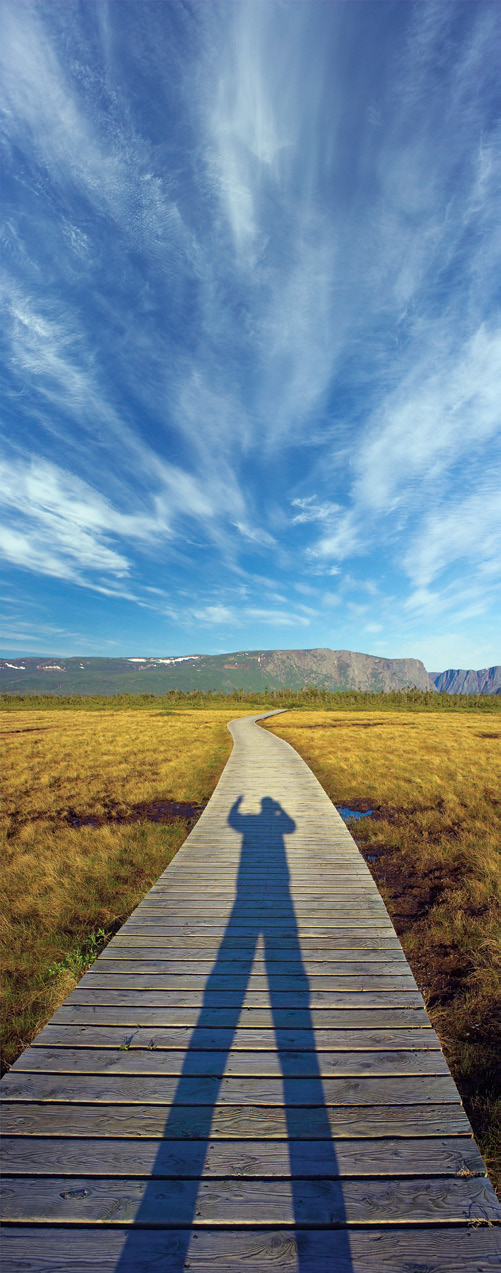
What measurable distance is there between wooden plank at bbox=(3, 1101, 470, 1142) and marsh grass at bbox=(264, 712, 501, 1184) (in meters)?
0.80

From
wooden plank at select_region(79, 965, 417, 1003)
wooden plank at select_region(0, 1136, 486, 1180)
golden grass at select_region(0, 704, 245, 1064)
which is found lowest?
golden grass at select_region(0, 704, 245, 1064)

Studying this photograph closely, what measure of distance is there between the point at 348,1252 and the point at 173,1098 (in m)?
1.27

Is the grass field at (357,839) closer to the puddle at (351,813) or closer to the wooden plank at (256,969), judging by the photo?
the puddle at (351,813)

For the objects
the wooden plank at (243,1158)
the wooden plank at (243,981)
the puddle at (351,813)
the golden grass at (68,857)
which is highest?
the wooden plank at (243,1158)

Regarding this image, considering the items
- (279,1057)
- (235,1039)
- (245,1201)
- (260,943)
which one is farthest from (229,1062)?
(260,943)

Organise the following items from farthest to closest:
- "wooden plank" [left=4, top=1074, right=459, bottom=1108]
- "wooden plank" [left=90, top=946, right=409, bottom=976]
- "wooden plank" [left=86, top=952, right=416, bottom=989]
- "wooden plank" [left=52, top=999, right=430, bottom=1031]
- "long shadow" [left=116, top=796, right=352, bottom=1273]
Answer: "wooden plank" [left=90, top=946, right=409, bottom=976] < "wooden plank" [left=86, top=952, right=416, bottom=989] < "wooden plank" [left=52, top=999, right=430, bottom=1031] < "wooden plank" [left=4, top=1074, right=459, bottom=1108] < "long shadow" [left=116, top=796, right=352, bottom=1273]

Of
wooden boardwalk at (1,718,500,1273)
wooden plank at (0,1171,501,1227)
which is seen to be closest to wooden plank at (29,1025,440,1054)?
wooden boardwalk at (1,718,500,1273)

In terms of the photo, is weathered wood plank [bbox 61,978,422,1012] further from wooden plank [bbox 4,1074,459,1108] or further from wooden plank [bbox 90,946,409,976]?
wooden plank [bbox 4,1074,459,1108]

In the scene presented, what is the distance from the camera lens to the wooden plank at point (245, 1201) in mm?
2289

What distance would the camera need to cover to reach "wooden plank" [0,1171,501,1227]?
2289mm

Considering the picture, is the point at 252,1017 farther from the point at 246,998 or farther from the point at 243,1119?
the point at 243,1119

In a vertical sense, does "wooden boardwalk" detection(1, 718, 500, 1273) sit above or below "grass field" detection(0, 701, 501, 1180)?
above

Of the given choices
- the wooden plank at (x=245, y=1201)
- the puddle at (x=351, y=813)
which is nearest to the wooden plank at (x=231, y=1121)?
the wooden plank at (x=245, y=1201)

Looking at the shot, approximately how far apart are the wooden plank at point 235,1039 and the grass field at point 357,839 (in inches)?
32.1
